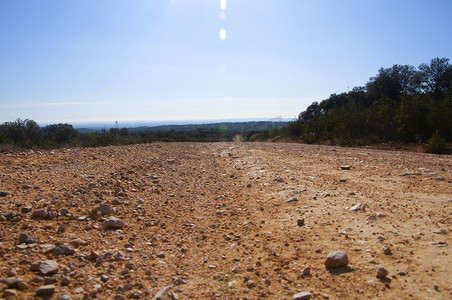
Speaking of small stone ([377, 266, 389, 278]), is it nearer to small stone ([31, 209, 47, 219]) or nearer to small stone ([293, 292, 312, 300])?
small stone ([293, 292, 312, 300])

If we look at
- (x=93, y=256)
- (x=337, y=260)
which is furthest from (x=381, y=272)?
(x=93, y=256)

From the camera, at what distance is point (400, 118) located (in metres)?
19.6

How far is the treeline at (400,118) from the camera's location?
18116 millimetres

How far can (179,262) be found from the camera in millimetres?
3375

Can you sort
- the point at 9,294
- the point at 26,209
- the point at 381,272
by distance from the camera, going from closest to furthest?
the point at 9,294
the point at 381,272
the point at 26,209

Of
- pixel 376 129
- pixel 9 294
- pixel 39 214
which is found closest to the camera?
pixel 9 294

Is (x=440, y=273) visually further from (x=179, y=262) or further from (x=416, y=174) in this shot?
(x=416, y=174)

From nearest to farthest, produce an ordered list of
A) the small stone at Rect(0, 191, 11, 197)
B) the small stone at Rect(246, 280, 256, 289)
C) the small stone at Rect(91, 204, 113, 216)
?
the small stone at Rect(246, 280, 256, 289)
the small stone at Rect(91, 204, 113, 216)
the small stone at Rect(0, 191, 11, 197)

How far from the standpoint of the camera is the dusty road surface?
9.04 ft

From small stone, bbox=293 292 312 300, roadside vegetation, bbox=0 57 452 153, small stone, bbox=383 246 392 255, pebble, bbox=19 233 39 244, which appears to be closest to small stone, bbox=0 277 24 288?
pebble, bbox=19 233 39 244

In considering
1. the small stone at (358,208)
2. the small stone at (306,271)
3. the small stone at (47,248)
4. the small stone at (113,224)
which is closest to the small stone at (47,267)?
the small stone at (47,248)

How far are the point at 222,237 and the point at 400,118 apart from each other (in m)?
19.5

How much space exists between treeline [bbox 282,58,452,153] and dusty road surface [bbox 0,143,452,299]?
13.0 m

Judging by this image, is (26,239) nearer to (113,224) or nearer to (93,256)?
→ (93,256)
